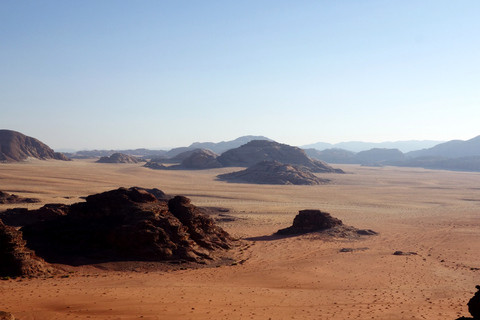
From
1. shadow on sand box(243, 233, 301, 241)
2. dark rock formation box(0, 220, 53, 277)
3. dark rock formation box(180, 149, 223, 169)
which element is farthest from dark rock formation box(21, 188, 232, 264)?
dark rock formation box(180, 149, 223, 169)

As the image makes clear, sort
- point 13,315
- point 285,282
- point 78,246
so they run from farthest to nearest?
1. point 78,246
2. point 285,282
3. point 13,315

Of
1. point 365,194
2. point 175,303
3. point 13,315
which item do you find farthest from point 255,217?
point 365,194

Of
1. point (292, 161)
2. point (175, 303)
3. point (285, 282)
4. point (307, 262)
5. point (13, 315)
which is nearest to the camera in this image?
point (13, 315)

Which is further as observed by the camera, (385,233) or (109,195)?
(385,233)

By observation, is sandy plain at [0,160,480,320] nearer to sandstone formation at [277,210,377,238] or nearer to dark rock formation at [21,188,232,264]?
sandstone formation at [277,210,377,238]

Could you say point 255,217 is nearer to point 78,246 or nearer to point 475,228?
point 475,228

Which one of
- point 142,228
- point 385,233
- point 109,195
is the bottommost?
point 385,233

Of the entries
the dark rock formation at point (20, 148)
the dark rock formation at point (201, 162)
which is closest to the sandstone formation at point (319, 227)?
the dark rock formation at point (201, 162)

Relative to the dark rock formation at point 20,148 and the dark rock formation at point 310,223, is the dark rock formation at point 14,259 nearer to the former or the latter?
the dark rock formation at point 310,223
